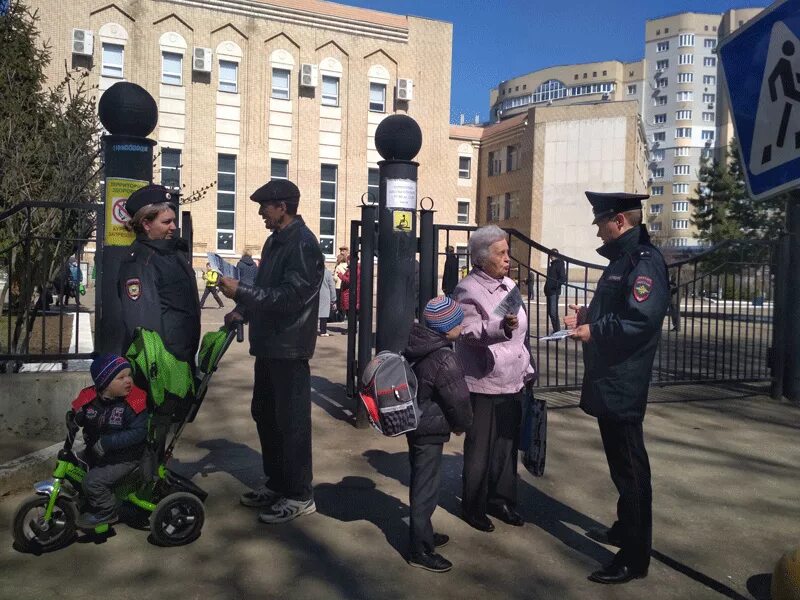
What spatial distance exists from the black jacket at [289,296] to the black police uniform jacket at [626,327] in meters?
1.65

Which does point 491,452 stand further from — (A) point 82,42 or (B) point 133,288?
(A) point 82,42

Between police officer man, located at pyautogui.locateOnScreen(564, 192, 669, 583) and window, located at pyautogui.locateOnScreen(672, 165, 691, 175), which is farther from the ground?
window, located at pyautogui.locateOnScreen(672, 165, 691, 175)

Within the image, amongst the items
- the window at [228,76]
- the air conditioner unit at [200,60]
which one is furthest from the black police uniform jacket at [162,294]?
the window at [228,76]

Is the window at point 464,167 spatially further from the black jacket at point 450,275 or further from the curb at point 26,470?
the curb at point 26,470

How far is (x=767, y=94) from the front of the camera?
2.64 m

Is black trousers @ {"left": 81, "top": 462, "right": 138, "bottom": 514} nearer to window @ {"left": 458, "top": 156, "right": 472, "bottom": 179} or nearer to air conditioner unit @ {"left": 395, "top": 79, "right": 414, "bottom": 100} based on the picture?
air conditioner unit @ {"left": 395, "top": 79, "right": 414, "bottom": 100}

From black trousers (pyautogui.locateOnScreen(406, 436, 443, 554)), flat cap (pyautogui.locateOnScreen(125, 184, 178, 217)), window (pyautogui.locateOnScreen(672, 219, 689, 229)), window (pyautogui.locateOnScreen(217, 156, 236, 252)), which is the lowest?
black trousers (pyautogui.locateOnScreen(406, 436, 443, 554))

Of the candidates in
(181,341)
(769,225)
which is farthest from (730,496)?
(769,225)

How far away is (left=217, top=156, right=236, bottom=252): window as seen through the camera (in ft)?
113

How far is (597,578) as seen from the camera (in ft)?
12.0

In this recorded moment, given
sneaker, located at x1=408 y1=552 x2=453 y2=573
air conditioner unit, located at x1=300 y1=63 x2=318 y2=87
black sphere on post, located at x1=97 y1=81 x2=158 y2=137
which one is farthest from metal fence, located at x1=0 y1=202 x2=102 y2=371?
air conditioner unit, located at x1=300 y1=63 x2=318 y2=87

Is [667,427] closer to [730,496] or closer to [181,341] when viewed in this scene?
[730,496]

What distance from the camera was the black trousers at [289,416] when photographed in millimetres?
4445

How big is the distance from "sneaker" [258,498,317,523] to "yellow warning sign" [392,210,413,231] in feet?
9.06
